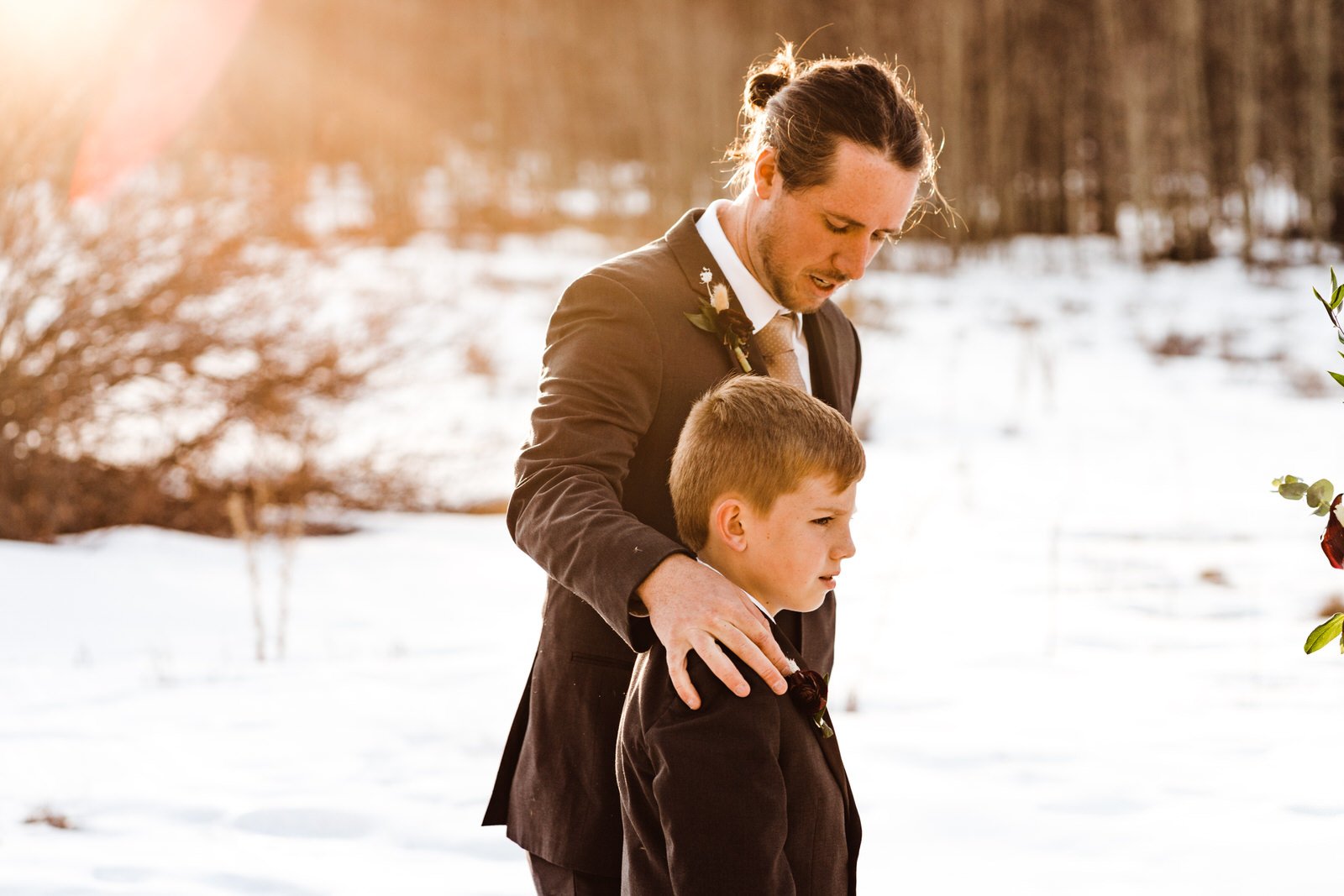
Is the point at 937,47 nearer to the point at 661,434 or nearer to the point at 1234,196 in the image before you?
the point at 1234,196

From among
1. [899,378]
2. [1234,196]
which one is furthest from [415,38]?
[899,378]

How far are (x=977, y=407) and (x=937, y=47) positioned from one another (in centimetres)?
1664

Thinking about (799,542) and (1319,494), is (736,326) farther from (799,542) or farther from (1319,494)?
(1319,494)

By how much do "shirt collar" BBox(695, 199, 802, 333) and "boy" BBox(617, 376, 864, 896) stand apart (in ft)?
1.42

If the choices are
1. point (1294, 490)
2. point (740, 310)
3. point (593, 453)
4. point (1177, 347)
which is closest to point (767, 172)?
point (740, 310)

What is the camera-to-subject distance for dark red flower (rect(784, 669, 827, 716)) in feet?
5.68

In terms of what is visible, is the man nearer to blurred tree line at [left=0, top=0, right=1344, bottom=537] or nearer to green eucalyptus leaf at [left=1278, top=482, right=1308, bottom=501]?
blurred tree line at [left=0, top=0, right=1344, bottom=537]

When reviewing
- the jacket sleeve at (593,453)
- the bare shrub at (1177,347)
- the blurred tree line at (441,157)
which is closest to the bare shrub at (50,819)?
the jacket sleeve at (593,453)

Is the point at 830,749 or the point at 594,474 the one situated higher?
the point at 594,474

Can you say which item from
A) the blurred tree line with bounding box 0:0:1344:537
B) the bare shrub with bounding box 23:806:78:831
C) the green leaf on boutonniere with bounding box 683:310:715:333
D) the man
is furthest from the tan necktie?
the bare shrub with bounding box 23:806:78:831

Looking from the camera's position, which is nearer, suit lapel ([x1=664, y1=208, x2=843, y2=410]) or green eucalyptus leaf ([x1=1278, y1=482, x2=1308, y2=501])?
green eucalyptus leaf ([x1=1278, y1=482, x2=1308, y2=501])

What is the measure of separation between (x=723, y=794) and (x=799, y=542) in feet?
1.22

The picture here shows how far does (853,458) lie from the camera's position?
1842mm

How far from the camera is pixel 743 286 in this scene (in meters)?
2.33
